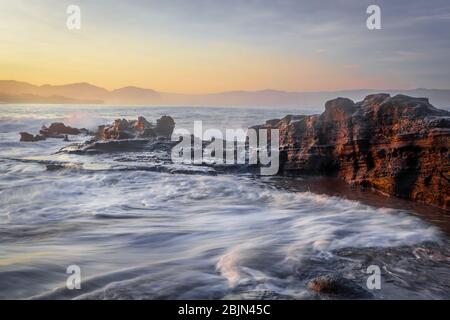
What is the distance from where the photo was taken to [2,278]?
424cm

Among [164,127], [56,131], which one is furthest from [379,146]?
[56,131]

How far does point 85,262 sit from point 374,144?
6.95 meters

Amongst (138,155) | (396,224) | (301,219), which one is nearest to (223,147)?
(138,155)

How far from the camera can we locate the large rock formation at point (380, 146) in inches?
291

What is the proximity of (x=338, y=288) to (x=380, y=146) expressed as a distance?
19.3 ft

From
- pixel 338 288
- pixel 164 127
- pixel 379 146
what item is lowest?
pixel 338 288

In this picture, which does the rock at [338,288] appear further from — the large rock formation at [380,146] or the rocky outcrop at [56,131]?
the rocky outcrop at [56,131]

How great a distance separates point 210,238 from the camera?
19.6 ft

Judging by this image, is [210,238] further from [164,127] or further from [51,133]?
[51,133]

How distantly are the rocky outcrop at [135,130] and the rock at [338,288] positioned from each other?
14.4 metres

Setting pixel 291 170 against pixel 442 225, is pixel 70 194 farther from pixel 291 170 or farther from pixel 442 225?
pixel 442 225

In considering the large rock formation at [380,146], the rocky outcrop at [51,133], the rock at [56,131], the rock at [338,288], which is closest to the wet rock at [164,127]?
the rocky outcrop at [51,133]

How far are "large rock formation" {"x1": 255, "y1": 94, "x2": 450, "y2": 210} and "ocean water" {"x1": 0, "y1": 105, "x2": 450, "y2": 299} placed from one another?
0.50 m

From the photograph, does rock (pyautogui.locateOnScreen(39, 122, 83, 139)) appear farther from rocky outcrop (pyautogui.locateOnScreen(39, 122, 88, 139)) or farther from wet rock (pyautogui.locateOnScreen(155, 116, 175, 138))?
wet rock (pyautogui.locateOnScreen(155, 116, 175, 138))
